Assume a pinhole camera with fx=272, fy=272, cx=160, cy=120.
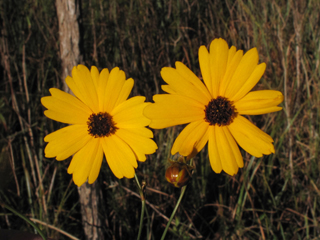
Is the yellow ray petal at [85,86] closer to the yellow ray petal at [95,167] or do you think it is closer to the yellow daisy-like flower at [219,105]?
the yellow ray petal at [95,167]

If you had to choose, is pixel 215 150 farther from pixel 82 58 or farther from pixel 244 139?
pixel 82 58

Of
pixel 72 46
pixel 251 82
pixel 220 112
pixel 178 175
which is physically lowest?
pixel 178 175

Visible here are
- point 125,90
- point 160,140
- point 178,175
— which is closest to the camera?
point 178,175

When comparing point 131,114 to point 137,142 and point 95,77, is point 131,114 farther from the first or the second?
point 95,77

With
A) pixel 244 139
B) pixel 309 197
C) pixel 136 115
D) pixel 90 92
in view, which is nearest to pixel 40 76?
pixel 90 92

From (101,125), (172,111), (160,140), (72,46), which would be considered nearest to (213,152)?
(172,111)

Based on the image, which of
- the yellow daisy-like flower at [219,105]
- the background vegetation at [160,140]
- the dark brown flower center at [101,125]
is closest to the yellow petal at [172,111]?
the yellow daisy-like flower at [219,105]
